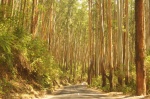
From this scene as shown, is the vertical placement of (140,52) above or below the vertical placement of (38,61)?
above

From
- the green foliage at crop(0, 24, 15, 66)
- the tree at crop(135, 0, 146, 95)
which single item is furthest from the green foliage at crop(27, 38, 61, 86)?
the tree at crop(135, 0, 146, 95)

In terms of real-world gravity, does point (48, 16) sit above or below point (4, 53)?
above

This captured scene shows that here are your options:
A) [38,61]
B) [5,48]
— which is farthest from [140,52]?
[5,48]

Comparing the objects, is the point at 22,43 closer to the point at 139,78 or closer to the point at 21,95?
the point at 21,95

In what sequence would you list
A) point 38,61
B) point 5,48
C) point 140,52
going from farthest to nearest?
point 38,61
point 140,52
point 5,48

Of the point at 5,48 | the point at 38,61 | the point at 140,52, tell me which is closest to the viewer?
the point at 5,48

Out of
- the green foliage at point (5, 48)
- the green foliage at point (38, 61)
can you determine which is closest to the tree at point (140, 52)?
the green foliage at point (38, 61)

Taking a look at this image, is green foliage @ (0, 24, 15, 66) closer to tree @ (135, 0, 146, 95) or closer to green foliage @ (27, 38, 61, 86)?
green foliage @ (27, 38, 61, 86)

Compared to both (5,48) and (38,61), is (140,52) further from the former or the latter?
(5,48)

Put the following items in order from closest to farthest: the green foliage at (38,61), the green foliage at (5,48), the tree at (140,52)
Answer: the green foliage at (5,48) < the tree at (140,52) < the green foliage at (38,61)

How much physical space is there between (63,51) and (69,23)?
240 inches

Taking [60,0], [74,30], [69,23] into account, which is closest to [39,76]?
[60,0]

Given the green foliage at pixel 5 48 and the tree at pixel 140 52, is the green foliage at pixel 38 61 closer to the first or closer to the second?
the green foliage at pixel 5 48

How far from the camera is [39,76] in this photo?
18609mm
